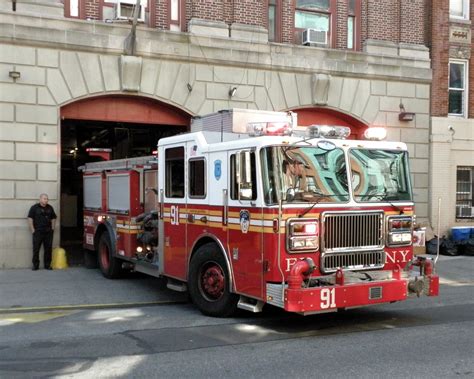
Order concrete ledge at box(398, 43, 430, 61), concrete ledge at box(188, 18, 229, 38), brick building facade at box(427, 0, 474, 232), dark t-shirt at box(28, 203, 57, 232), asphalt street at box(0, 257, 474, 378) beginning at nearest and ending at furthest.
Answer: asphalt street at box(0, 257, 474, 378)
dark t-shirt at box(28, 203, 57, 232)
concrete ledge at box(188, 18, 229, 38)
concrete ledge at box(398, 43, 430, 61)
brick building facade at box(427, 0, 474, 232)

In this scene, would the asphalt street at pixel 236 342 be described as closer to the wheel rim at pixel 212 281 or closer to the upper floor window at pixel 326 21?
the wheel rim at pixel 212 281

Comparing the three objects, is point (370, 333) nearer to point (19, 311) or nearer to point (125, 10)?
point (19, 311)

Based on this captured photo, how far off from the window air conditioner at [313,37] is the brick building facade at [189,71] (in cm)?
4

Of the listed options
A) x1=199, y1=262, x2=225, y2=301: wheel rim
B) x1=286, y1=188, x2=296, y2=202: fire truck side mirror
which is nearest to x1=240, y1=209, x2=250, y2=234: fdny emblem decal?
x1=286, y1=188, x2=296, y2=202: fire truck side mirror

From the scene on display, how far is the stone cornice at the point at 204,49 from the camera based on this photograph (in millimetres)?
12620

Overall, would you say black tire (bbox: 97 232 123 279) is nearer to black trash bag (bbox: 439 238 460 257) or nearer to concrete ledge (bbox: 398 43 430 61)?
black trash bag (bbox: 439 238 460 257)

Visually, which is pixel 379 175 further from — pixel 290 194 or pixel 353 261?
pixel 290 194

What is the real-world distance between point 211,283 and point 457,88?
509 inches

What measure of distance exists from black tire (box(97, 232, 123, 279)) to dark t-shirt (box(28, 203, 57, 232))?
1443 millimetres

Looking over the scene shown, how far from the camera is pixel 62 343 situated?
668 cm

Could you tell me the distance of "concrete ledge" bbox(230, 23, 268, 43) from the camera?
14703 mm

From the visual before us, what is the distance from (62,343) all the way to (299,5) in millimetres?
12091

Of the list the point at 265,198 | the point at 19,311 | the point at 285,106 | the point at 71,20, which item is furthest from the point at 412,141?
the point at 19,311

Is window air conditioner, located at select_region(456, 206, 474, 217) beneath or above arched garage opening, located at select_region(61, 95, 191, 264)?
beneath
